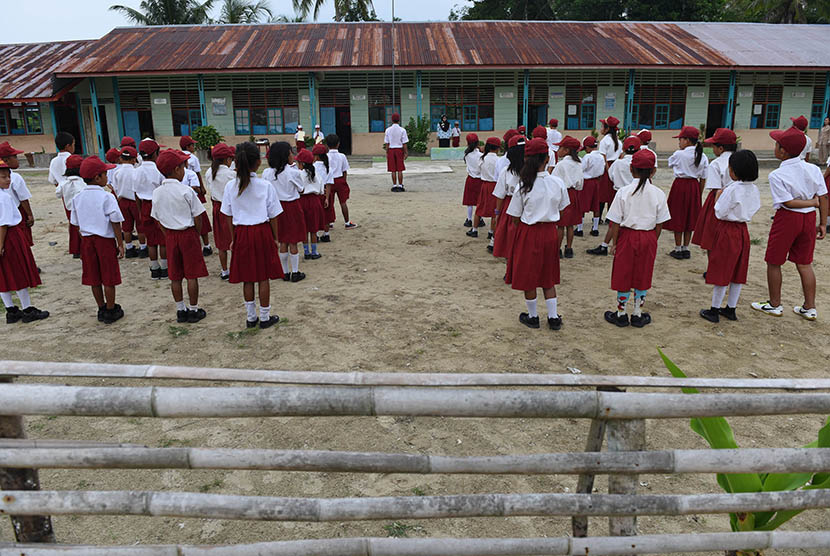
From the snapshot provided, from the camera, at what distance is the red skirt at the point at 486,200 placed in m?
7.94

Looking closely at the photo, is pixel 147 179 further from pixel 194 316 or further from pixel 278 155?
pixel 194 316

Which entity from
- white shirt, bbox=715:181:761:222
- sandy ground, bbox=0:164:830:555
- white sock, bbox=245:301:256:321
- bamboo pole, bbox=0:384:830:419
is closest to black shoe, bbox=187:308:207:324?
sandy ground, bbox=0:164:830:555

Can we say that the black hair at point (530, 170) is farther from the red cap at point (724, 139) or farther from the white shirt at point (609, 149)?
the white shirt at point (609, 149)

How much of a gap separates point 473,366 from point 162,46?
1932cm

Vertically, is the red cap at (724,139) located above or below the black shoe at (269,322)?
above

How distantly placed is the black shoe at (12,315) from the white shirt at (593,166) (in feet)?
21.8

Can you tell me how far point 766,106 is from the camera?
66.6 ft

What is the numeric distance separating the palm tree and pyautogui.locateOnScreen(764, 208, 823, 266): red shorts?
1065 inches

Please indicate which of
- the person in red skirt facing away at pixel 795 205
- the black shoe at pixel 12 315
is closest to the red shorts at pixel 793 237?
the person in red skirt facing away at pixel 795 205

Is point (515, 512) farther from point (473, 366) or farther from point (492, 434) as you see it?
point (473, 366)

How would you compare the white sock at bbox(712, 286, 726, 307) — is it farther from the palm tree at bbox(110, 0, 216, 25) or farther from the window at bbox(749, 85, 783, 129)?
the palm tree at bbox(110, 0, 216, 25)

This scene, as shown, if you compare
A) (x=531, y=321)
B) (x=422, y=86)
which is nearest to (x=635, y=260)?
(x=531, y=321)

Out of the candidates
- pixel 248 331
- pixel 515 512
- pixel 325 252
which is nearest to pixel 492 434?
pixel 515 512

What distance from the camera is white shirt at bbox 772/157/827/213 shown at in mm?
5000
